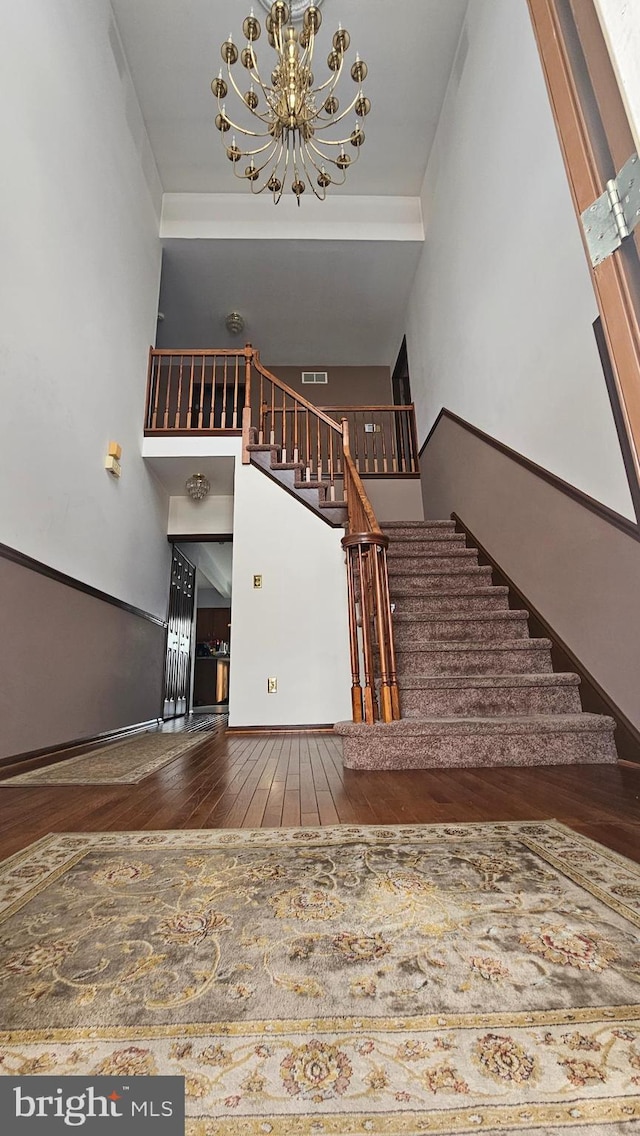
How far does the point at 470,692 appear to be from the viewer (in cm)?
265

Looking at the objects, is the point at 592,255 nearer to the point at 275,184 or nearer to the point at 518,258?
the point at 518,258

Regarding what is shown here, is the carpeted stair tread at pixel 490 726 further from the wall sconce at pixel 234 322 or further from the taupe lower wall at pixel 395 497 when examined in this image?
the wall sconce at pixel 234 322

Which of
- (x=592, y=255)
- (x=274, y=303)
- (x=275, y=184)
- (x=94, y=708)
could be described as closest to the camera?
(x=592, y=255)

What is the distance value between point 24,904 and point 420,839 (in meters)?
0.90

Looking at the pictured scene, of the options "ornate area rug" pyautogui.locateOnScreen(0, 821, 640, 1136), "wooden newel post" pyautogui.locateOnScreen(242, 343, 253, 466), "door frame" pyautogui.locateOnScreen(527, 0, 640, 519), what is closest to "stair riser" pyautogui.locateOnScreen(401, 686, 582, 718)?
"ornate area rug" pyautogui.locateOnScreen(0, 821, 640, 1136)

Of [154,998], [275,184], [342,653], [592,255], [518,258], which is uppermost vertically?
[275,184]

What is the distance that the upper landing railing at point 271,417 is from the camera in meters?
4.73

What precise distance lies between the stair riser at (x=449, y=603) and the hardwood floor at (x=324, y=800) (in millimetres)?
1306

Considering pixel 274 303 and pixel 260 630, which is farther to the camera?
pixel 274 303

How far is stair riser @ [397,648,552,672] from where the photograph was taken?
2.85 m

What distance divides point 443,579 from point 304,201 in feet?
16.0

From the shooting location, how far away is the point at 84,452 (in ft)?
10.9

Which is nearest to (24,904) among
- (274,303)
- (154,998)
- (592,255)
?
(154,998)

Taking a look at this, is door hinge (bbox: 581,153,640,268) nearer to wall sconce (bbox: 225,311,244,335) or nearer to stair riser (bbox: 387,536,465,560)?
stair riser (bbox: 387,536,465,560)
